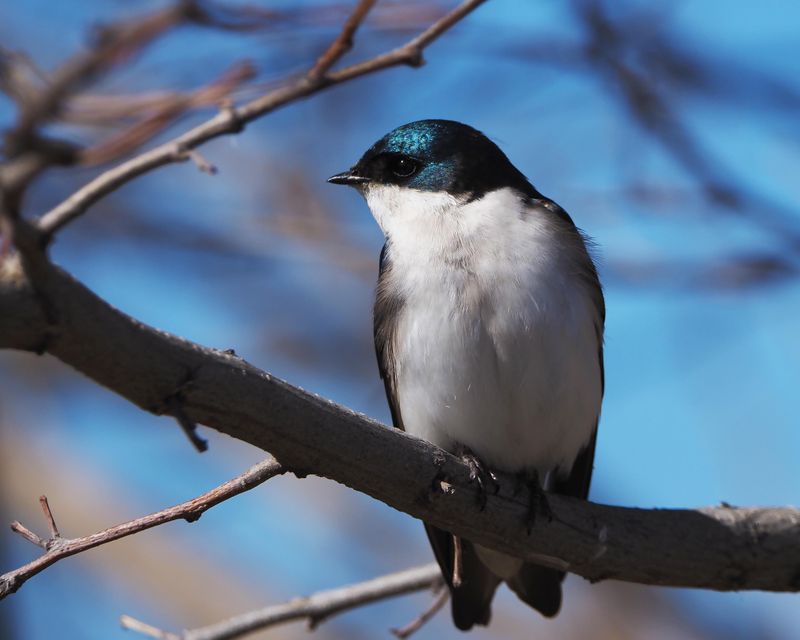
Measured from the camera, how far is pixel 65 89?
152 centimetres

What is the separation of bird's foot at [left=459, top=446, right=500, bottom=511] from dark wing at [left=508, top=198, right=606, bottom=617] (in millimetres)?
854

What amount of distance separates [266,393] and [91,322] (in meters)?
0.51

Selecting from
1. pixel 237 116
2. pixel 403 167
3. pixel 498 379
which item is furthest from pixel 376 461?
pixel 403 167

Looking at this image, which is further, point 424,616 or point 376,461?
point 424,616

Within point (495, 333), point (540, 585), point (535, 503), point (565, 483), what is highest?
point (495, 333)

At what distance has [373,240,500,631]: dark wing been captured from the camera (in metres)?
4.15

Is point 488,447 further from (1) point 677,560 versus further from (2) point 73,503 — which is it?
(2) point 73,503

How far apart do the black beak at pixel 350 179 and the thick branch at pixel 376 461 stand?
5.31ft

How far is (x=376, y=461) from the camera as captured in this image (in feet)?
9.47

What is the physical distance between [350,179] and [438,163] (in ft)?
1.33

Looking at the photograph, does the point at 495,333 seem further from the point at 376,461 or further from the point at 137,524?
the point at 137,524

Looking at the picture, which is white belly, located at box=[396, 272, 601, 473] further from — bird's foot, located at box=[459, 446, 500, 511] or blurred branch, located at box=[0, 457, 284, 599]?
blurred branch, located at box=[0, 457, 284, 599]

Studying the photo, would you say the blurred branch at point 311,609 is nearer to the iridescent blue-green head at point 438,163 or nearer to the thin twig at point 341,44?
the iridescent blue-green head at point 438,163

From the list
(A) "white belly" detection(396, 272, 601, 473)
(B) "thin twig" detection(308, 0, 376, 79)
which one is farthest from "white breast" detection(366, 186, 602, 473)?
(B) "thin twig" detection(308, 0, 376, 79)
